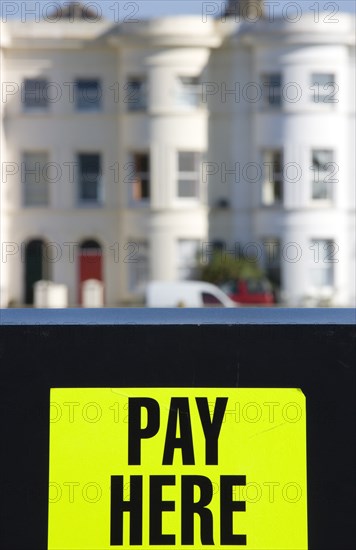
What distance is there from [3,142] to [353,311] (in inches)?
1386

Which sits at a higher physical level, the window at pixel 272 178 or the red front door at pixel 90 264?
the window at pixel 272 178

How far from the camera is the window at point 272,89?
37750 millimetres

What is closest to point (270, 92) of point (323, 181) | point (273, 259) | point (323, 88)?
point (323, 88)

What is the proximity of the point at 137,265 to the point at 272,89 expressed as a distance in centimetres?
755

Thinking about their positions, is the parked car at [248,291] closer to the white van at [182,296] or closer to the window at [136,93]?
the white van at [182,296]

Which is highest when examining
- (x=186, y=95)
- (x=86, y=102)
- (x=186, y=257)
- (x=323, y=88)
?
(x=323, y=88)

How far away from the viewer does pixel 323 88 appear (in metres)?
38.1

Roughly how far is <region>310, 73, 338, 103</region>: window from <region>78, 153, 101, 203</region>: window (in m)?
7.72

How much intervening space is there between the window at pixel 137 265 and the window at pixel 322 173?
6.05m

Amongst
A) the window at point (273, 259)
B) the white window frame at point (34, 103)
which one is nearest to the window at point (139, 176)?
the white window frame at point (34, 103)

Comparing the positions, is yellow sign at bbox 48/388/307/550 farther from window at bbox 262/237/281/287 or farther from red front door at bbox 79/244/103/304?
red front door at bbox 79/244/103/304

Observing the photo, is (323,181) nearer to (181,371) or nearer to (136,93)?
(136,93)

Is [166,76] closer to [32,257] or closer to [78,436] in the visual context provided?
[32,257]

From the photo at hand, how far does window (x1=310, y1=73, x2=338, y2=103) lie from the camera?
37.9 meters
